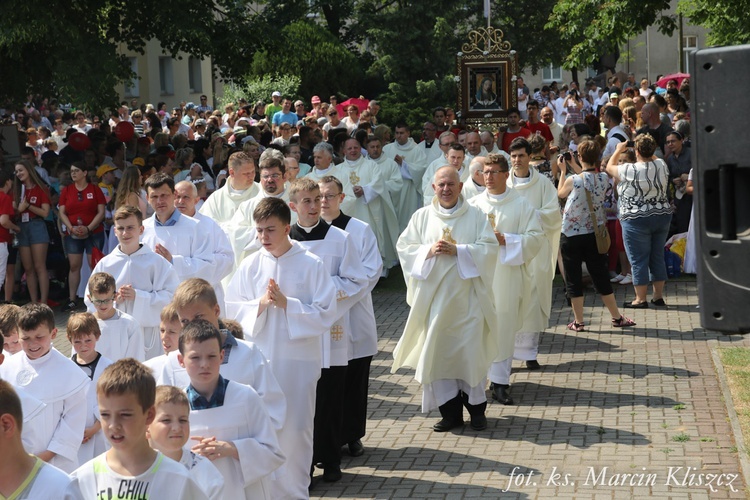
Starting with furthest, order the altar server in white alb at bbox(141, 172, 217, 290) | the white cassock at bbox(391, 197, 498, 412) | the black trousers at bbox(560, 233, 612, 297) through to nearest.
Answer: the black trousers at bbox(560, 233, 612, 297), the altar server in white alb at bbox(141, 172, 217, 290), the white cassock at bbox(391, 197, 498, 412)

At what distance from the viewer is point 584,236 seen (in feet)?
39.7

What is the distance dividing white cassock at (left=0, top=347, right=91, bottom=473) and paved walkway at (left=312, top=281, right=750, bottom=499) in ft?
6.63

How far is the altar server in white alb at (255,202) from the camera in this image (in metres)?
9.59

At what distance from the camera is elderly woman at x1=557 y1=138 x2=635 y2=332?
12.1 m

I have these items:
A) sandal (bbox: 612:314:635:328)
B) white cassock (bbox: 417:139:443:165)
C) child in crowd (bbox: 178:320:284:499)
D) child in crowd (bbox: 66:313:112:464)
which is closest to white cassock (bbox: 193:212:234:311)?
child in crowd (bbox: 66:313:112:464)

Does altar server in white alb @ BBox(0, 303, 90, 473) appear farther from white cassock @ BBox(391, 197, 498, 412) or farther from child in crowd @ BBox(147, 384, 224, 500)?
white cassock @ BBox(391, 197, 498, 412)

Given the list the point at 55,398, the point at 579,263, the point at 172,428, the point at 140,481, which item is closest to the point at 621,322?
the point at 579,263

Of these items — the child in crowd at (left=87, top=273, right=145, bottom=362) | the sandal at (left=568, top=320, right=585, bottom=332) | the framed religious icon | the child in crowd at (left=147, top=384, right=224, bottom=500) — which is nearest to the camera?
the child in crowd at (left=147, top=384, right=224, bottom=500)

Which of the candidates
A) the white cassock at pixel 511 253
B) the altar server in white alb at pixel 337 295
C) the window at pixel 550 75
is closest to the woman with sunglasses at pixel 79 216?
the white cassock at pixel 511 253

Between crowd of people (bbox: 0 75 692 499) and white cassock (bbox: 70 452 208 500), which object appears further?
crowd of people (bbox: 0 75 692 499)

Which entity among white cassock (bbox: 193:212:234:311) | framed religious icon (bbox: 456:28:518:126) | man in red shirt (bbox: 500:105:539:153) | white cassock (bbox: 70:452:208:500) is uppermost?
framed religious icon (bbox: 456:28:518:126)

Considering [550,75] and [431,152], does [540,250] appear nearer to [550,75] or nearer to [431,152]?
[431,152]

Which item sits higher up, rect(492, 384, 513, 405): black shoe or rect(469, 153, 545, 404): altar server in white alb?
rect(469, 153, 545, 404): altar server in white alb

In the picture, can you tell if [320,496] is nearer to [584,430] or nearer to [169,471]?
[584,430]
